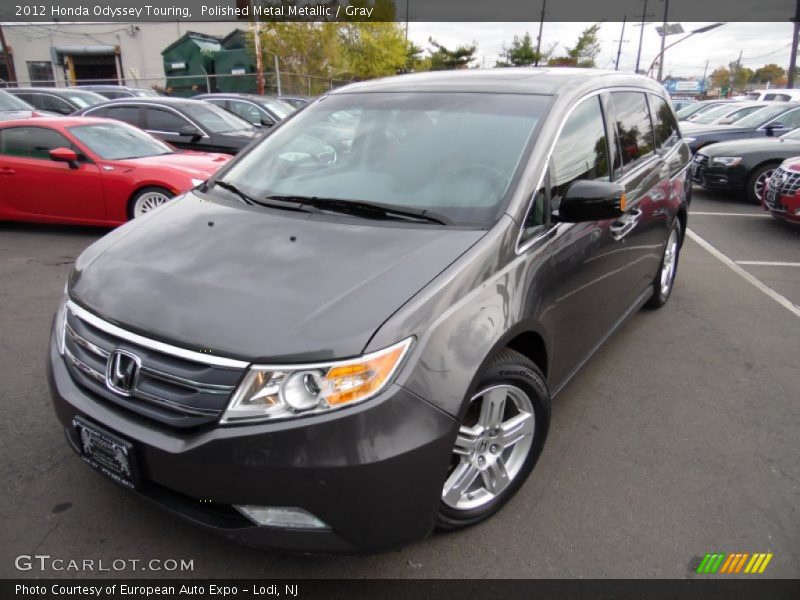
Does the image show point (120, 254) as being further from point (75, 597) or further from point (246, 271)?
point (75, 597)

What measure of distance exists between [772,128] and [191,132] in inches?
437

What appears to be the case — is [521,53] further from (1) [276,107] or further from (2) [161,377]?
(2) [161,377]

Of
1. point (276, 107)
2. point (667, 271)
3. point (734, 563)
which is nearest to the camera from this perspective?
point (734, 563)

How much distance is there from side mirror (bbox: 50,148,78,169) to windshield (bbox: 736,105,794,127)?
12.9 meters

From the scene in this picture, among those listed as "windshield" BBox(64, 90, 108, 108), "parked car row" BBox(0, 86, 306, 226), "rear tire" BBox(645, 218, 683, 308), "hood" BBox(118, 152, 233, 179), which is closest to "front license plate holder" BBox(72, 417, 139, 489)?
"rear tire" BBox(645, 218, 683, 308)

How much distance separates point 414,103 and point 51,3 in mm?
41618

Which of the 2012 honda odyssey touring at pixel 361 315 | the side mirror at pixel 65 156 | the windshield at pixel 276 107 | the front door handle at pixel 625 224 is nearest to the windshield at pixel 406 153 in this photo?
the 2012 honda odyssey touring at pixel 361 315

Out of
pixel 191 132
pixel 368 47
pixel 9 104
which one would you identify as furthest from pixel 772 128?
pixel 368 47

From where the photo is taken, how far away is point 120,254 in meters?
2.46

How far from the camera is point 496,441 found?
2.41 m

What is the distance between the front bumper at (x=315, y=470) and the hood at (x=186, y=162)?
4960 mm

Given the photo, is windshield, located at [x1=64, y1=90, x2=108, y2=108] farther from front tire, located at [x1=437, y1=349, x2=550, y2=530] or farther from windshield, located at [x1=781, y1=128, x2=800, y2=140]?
front tire, located at [x1=437, y1=349, x2=550, y2=530]

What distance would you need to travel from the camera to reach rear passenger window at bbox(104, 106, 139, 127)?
10.1 metres

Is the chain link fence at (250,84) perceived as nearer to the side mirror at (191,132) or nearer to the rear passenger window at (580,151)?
the side mirror at (191,132)
